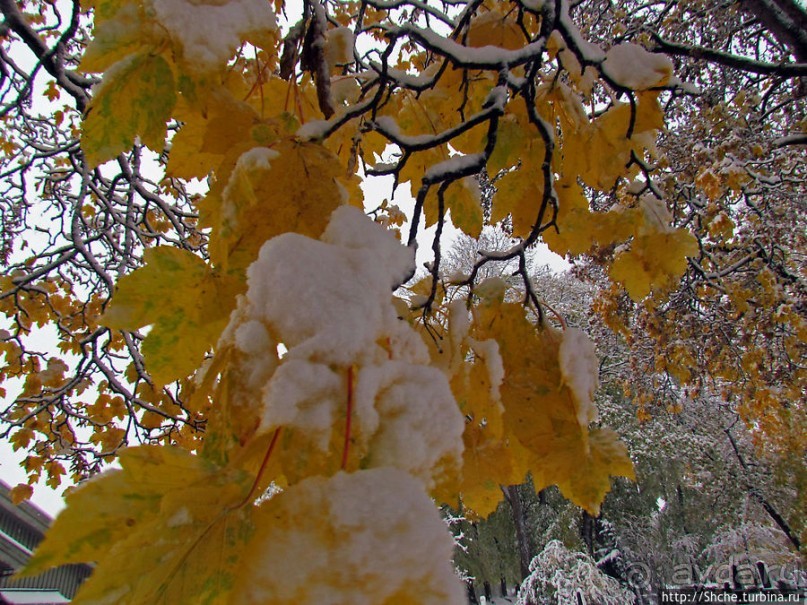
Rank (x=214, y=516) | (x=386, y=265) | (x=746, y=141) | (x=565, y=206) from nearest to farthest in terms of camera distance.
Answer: (x=214, y=516) < (x=386, y=265) < (x=565, y=206) < (x=746, y=141)

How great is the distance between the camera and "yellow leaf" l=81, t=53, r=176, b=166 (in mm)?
642

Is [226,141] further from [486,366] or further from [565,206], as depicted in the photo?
[565,206]

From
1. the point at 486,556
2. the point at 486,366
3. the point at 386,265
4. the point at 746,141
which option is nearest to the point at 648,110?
the point at 486,366

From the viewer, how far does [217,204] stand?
78cm

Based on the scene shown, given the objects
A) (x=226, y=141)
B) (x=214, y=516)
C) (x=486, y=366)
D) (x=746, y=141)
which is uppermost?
(x=746, y=141)

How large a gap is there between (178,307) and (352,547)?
0.40 metres

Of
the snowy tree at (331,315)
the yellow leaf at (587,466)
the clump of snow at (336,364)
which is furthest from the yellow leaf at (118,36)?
the yellow leaf at (587,466)

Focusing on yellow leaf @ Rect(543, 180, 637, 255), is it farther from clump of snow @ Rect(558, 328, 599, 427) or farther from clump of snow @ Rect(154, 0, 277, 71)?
clump of snow @ Rect(154, 0, 277, 71)

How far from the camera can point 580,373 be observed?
2.78 feet

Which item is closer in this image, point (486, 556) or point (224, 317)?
point (224, 317)

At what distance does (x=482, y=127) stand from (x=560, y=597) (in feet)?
38.8

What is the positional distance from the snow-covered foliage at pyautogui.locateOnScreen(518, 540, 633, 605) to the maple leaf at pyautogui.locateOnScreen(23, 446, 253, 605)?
39.6ft

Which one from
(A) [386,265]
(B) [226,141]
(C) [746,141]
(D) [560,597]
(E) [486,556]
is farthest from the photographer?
(E) [486,556]

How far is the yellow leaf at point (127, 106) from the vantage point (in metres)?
0.64
